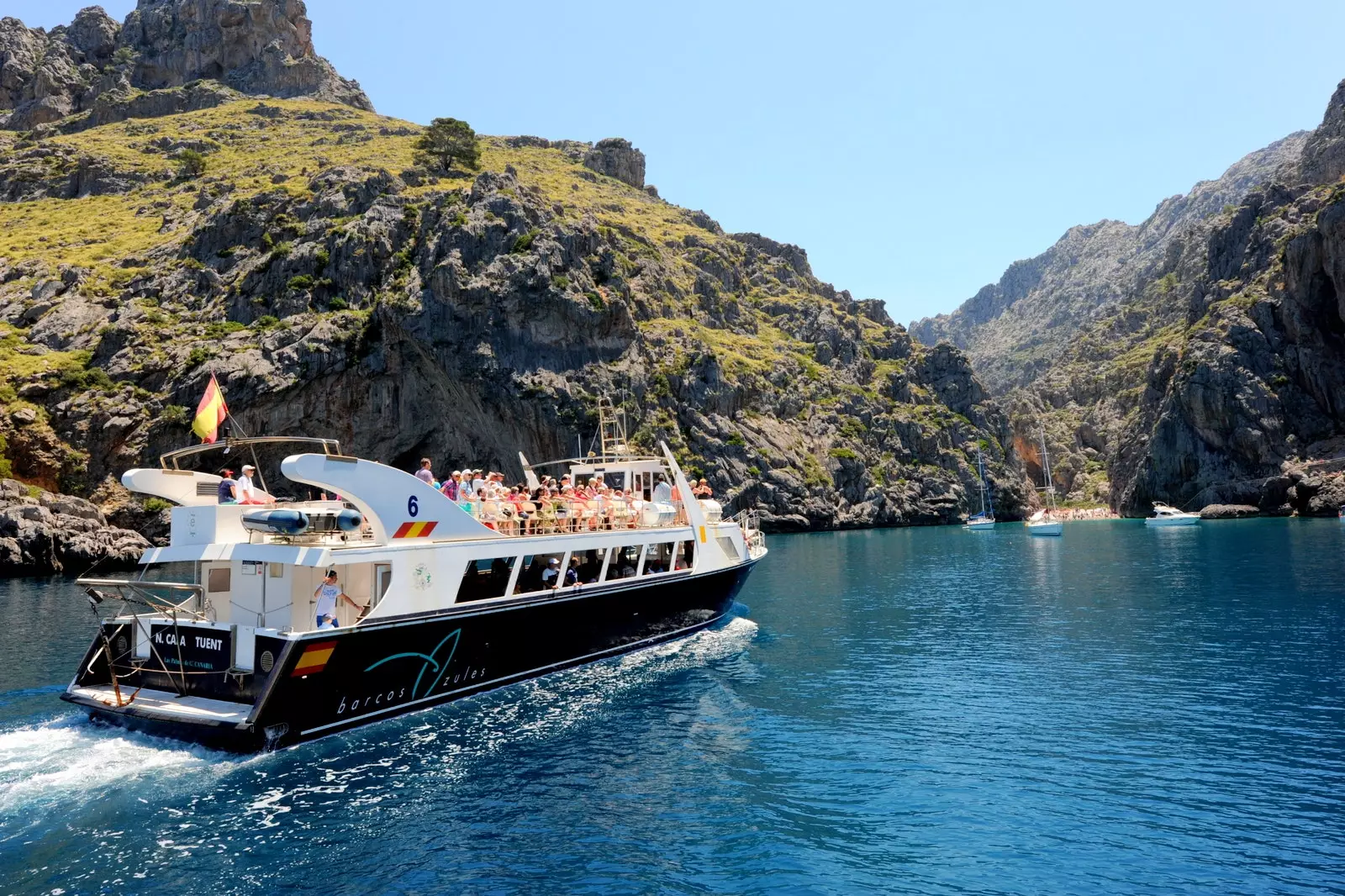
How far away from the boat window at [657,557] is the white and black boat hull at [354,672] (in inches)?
103

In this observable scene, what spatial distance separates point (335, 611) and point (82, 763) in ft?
17.8

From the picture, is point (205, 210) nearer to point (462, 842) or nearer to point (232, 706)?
point (232, 706)

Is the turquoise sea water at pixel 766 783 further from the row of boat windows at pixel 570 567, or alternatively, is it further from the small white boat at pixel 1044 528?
the small white boat at pixel 1044 528

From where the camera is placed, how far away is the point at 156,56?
172m

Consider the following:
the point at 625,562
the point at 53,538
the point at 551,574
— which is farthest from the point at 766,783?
the point at 53,538

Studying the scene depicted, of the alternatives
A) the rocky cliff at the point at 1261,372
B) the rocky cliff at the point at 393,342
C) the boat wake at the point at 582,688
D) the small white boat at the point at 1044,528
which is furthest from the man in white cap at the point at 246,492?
the rocky cliff at the point at 1261,372

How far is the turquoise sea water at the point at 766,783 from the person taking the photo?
39.2ft

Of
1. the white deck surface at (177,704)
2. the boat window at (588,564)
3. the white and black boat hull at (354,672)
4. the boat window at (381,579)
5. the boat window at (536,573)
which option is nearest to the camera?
the white deck surface at (177,704)

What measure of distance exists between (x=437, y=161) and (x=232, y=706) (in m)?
115

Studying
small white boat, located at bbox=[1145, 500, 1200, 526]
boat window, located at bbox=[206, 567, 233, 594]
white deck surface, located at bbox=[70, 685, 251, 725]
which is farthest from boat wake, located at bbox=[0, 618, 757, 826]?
small white boat, located at bbox=[1145, 500, 1200, 526]

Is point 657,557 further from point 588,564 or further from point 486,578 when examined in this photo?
point 486,578

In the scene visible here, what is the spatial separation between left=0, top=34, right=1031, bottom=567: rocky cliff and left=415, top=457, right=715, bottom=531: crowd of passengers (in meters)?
27.3

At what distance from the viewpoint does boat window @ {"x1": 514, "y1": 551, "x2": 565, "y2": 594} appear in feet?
76.3

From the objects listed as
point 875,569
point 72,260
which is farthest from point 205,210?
point 875,569
